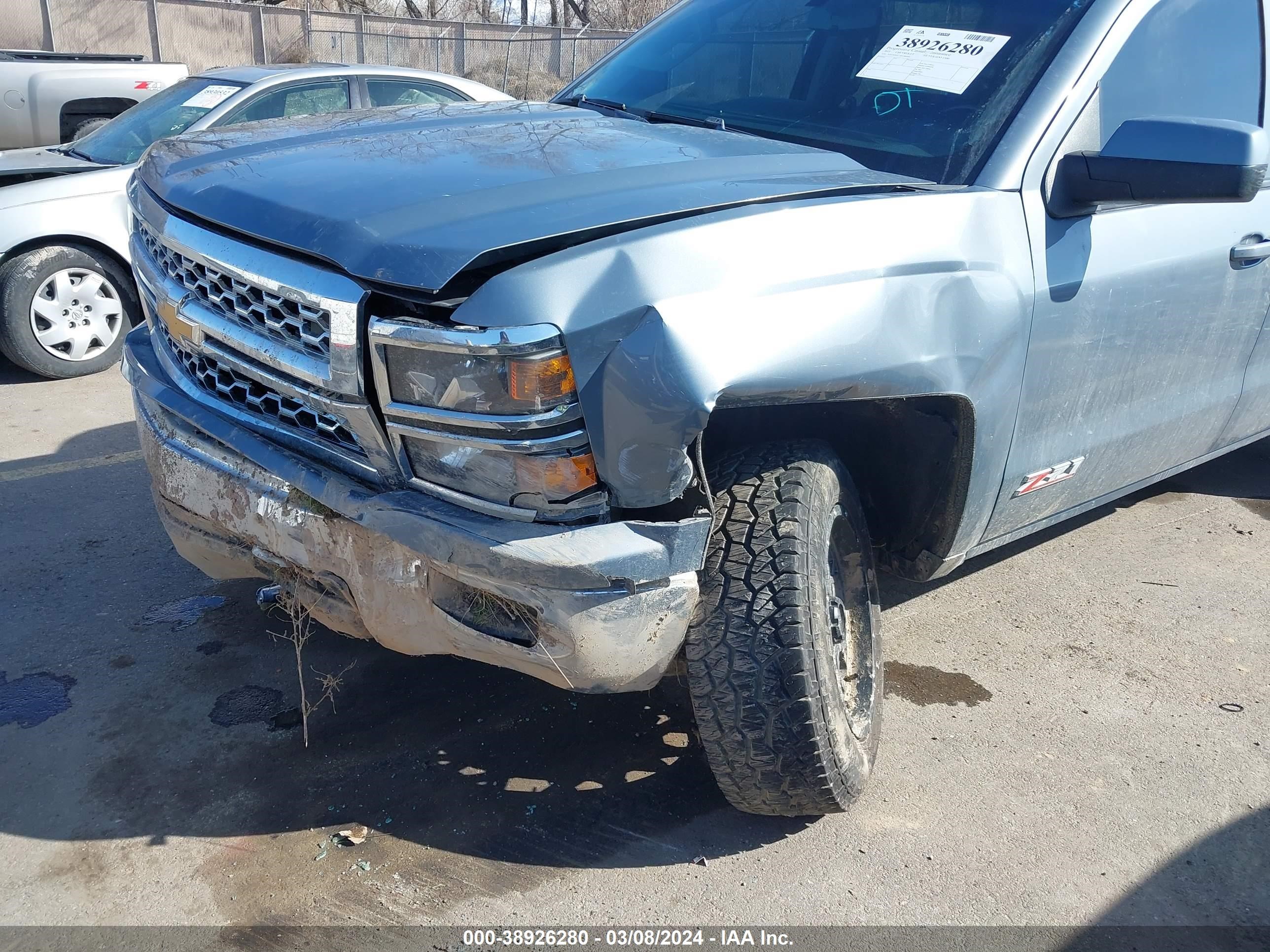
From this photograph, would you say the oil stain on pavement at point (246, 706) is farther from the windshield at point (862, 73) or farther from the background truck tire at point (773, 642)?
the windshield at point (862, 73)

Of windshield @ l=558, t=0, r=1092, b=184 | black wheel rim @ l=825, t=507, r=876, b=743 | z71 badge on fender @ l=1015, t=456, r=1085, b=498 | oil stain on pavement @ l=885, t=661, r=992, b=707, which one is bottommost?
oil stain on pavement @ l=885, t=661, r=992, b=707

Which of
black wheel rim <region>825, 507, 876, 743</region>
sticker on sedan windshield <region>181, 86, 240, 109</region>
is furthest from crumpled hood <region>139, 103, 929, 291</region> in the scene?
sticker on sedan windshield <region>181, 86, 240, 109</region>

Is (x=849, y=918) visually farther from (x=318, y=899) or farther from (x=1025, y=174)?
(x=1025, y=174)

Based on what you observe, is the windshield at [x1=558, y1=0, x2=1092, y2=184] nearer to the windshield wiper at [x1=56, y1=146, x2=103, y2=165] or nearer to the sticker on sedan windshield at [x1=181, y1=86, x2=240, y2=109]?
the sticker on sedan windshield at [x1=181, y1=86, x2=240, y2=109]

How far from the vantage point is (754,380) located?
194cm

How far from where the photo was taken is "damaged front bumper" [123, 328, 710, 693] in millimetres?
1912

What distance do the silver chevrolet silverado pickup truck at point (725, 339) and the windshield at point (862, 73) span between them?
1 centimetres

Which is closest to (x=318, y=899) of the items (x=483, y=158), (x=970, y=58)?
(x=483, y=158)

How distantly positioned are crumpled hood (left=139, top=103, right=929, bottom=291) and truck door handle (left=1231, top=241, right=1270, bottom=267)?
119 cm

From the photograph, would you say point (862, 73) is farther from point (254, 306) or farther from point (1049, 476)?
point (254, 306)

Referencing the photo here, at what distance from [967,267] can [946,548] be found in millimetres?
720

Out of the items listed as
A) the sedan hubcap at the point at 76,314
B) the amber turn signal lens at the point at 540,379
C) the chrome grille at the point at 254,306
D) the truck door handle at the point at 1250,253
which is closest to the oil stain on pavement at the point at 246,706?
the chrome grille at the point at 254,306

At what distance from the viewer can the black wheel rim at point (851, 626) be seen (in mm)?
2469

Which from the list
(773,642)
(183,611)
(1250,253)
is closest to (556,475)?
(773,642)
